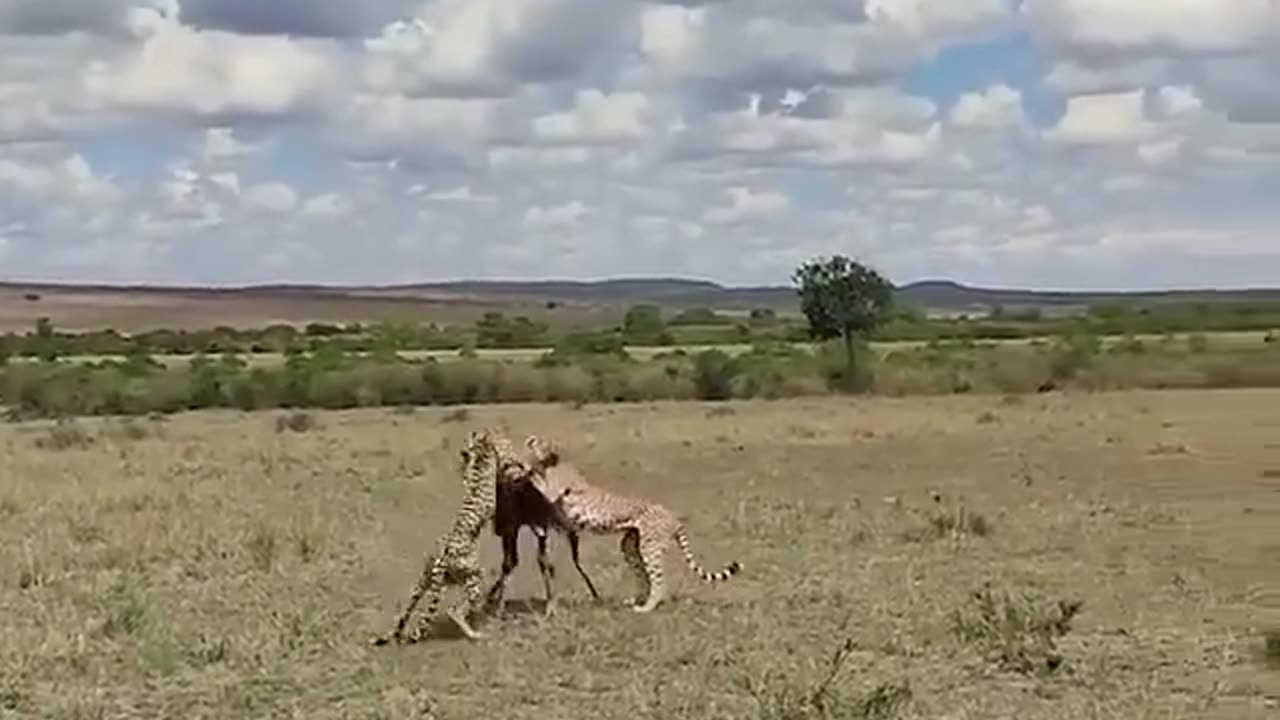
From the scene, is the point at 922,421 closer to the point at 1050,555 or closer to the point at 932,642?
the point at 1050,555

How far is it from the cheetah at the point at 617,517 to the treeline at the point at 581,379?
5284 centimetres

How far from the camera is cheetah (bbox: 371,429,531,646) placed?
59.4 feet

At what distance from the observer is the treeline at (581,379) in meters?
75.2

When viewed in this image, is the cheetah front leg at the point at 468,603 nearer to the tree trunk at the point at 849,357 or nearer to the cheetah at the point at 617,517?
the cheetah at the point at 617,517

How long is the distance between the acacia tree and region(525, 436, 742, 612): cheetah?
61.3m

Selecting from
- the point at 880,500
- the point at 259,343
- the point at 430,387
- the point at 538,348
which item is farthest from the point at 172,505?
the point at 259,343

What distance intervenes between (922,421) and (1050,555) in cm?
3138

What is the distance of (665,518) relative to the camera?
2008cm

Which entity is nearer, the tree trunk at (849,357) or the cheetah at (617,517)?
the cheetah at (617,517)

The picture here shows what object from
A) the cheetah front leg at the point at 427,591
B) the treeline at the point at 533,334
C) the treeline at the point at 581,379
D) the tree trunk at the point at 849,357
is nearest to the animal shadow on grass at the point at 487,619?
the cheetah front leg at the point at 427,591

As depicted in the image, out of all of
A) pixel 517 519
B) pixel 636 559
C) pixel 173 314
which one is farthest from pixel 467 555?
pixel 173 314

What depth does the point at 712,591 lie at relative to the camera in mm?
21141

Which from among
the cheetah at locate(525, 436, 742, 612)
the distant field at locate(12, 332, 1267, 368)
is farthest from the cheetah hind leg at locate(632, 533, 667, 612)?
the distant field at locate(12, 332, 1267, 368)

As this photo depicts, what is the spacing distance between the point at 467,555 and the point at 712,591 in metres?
3.50
